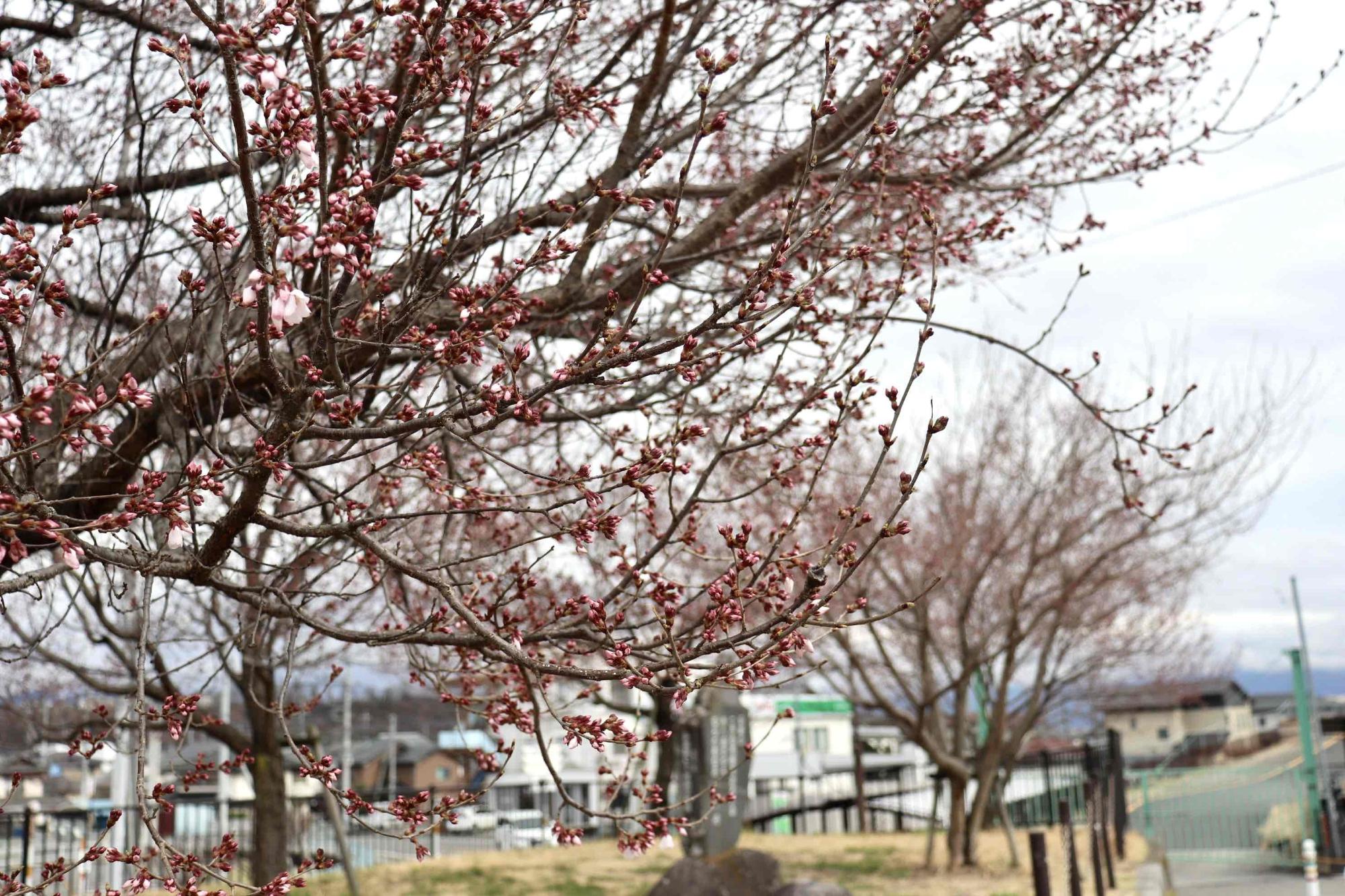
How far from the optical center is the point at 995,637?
19.2 meters

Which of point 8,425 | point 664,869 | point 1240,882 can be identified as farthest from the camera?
point 1240,882

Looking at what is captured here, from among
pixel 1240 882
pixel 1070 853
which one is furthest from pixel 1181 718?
pixel 1070 853

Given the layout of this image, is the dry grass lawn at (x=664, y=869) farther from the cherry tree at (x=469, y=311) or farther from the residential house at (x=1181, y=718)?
the residential house at (x=1181, y=718)

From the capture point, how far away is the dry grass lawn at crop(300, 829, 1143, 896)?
45.3 feet

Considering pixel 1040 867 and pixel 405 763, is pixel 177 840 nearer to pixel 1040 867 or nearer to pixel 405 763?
pixel 1040 867

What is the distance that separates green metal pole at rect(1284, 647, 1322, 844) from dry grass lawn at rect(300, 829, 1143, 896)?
291cm

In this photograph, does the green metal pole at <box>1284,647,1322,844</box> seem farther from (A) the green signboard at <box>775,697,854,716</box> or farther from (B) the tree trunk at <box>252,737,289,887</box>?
(A) the green signboard at <box>775,697,854,716</box>

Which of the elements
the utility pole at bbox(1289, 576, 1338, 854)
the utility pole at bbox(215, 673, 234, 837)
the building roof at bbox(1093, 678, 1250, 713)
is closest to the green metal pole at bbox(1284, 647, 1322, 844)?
the utility pole at bbox(1289, 576, 1338, 854)

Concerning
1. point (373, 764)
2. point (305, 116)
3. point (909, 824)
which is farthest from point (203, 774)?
point (373, 764)

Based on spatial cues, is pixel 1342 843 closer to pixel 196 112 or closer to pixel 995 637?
pixel 995 637

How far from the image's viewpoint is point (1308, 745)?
836 inches

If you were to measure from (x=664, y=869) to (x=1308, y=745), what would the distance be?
42.8 ft

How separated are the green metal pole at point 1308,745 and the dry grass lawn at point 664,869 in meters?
2.91

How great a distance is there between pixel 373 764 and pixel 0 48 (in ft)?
197
